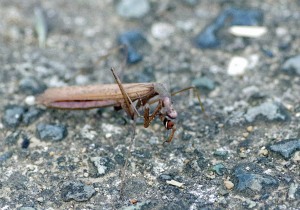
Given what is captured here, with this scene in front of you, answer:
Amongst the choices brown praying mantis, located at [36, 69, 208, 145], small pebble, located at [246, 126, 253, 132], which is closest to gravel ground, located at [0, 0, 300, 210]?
small pebble, located at [246, 126, 253, 132]

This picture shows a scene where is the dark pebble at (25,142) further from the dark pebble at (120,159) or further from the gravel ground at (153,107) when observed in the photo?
the dark pebble at (120,159)

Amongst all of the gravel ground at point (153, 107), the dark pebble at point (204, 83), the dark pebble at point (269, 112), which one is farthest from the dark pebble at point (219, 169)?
the dark pebble at point (204, 83)

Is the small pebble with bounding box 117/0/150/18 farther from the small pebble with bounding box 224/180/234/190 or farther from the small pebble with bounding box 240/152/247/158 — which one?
the small pebble with bounding box 224/180/234/190

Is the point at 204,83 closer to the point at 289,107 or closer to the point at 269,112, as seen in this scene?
the point at 269,112

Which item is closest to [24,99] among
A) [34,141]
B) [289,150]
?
[34,141]

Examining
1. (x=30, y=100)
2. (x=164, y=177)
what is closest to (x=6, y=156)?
(x=30, y=100)

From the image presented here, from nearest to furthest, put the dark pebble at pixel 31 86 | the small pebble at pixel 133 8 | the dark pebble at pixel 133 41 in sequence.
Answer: the dark pebble at pixel 31 86 → the dark pebble at pixel 133 41 → the small pebble at pixel 133 8
